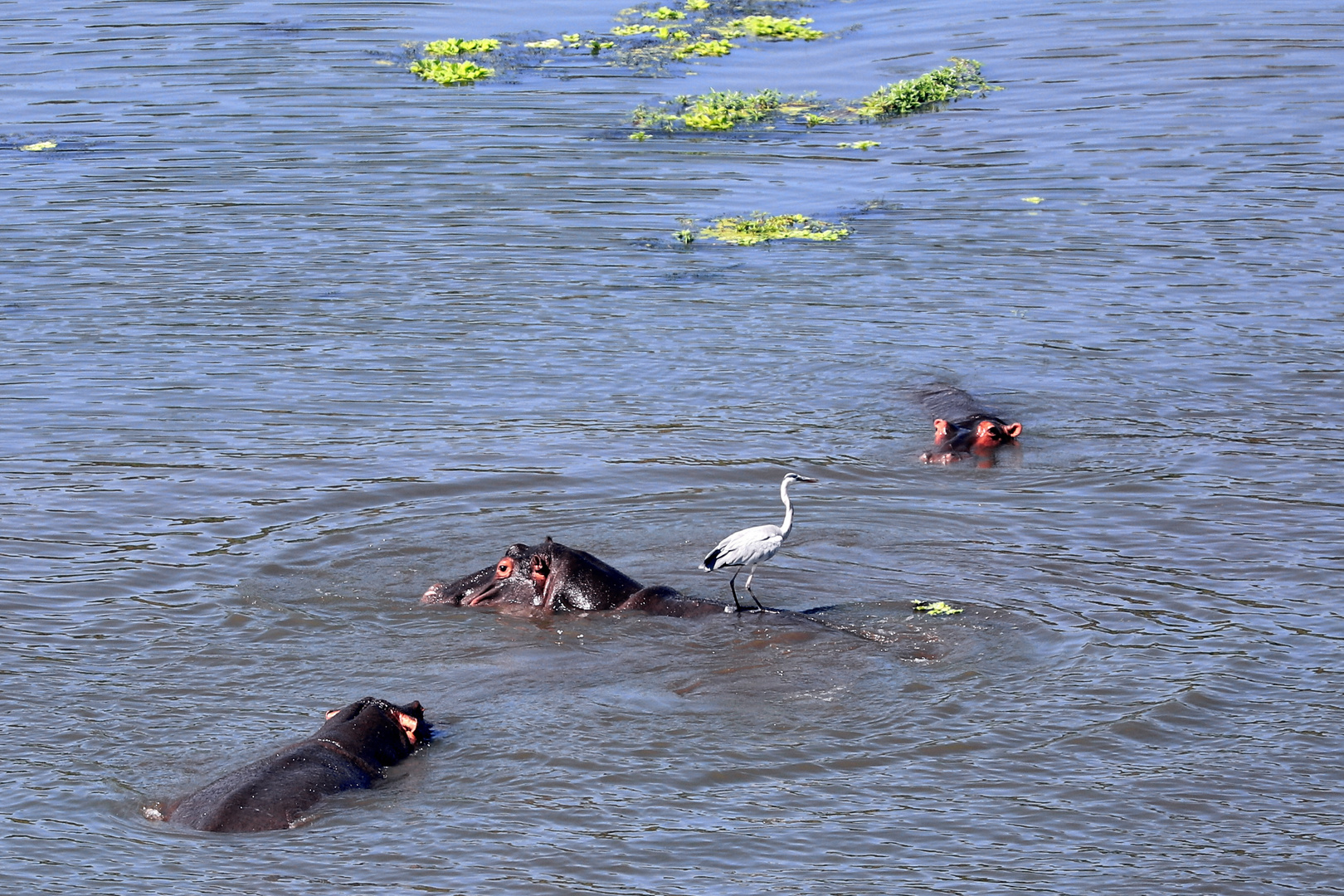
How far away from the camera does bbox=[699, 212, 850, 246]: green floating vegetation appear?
1622 centimetres

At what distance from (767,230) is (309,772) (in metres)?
10.3

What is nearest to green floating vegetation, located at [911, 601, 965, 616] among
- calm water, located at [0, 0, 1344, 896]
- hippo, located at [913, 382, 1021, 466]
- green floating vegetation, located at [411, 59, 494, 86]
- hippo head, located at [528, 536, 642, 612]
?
calm water, located at [0, 0, 1344, 896]

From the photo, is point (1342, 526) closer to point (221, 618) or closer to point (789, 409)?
point (789, 409)

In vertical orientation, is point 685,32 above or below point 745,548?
above

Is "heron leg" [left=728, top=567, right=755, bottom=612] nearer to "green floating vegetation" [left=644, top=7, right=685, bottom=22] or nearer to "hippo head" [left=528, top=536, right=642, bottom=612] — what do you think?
"hippo head" [left=528, top=536, right=642, bottom=612]

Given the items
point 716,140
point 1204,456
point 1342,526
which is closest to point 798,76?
point 716,140

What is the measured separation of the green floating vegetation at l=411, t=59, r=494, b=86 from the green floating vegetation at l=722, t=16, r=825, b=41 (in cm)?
389

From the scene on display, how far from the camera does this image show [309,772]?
6.99 meters

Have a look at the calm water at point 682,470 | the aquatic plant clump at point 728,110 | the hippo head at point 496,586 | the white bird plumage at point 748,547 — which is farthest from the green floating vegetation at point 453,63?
the white bird plumage at point 748,547

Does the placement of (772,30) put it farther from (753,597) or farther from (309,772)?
(309,772)

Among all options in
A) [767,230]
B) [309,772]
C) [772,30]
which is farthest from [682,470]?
[772,30]

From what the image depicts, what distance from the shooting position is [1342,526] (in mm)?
10109

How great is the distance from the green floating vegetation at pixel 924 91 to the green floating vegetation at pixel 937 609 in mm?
12432

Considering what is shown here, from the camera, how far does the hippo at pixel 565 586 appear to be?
9.08 metres
